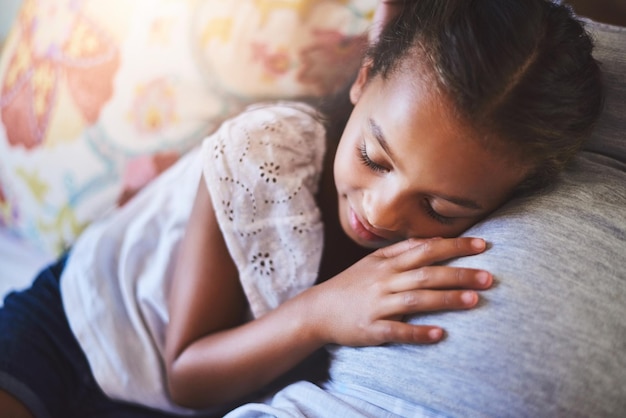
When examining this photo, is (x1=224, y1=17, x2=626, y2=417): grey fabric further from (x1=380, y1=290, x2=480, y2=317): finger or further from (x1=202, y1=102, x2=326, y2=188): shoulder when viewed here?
(x1=202, y1=102, x2=326, y2=188): shoulder

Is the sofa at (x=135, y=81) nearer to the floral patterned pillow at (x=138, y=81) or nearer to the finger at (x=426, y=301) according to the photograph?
the floral patterned pillow at (x=138, y=81)

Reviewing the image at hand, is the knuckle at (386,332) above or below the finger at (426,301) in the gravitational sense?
below

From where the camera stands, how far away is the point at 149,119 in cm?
111

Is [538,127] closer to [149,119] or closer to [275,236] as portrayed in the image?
[275,236]

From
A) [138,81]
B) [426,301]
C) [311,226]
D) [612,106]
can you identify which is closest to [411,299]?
[426,301]

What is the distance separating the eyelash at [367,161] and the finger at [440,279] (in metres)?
0.12

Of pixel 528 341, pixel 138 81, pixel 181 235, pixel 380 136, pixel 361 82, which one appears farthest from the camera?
pixel 138 81

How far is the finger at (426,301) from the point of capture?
62 cm

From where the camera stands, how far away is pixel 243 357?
0.79m

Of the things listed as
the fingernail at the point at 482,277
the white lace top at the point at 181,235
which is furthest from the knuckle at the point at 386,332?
the white lace top at the point at 181,235

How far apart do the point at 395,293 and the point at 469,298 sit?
0.08 m

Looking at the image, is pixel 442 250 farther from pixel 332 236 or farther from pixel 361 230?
pixel 332 236

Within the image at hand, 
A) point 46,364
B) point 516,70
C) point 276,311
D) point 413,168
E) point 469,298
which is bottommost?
point 46,364

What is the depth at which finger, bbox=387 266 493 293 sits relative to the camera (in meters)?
0.62
